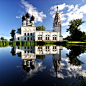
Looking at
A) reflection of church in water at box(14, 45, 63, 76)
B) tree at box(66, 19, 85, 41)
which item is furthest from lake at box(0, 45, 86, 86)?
tree at box(66, 19, 85, 41)

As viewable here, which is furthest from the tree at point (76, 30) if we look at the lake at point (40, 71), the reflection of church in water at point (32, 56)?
the lake at point (40, 71)

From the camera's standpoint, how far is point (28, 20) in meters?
38.9

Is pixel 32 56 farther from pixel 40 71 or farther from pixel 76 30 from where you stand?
pixel 76 30

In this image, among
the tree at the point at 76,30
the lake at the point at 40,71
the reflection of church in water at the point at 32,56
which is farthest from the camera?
the tree at the point at 76,30

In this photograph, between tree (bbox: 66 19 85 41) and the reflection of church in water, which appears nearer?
the reflection of church in water

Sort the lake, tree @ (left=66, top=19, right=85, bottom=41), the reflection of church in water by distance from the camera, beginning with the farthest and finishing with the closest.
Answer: tree @ (left=66, top=19, right=85, bottom=41), the reflection of church in water, the lake

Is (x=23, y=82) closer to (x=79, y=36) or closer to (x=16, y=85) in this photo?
(x=16, y=85)

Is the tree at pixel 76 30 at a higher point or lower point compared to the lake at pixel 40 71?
higher

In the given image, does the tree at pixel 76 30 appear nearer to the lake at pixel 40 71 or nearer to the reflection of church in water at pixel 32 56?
the reflection of church in water at pixel 32 56

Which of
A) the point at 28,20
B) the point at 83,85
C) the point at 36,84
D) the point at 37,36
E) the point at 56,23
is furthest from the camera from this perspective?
the point at 28,20

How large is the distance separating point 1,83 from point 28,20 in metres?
40.8

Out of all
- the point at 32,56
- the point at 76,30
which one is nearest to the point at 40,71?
the point at 32,56

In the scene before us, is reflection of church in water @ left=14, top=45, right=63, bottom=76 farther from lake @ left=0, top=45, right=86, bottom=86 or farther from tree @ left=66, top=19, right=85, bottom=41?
tree @ left=66, top=19, right=85, bottom=41

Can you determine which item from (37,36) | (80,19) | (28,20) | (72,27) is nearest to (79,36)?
(72,27)
